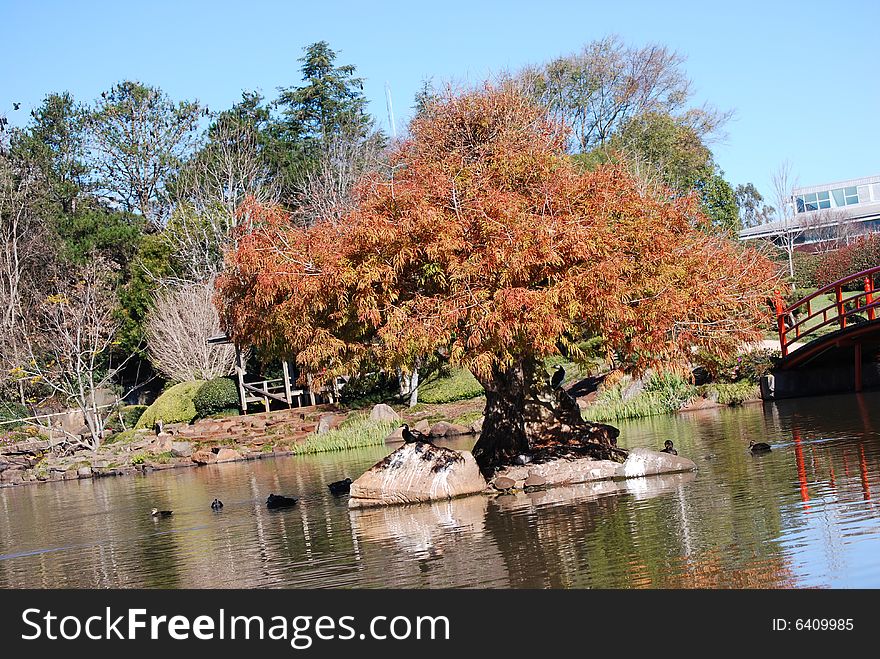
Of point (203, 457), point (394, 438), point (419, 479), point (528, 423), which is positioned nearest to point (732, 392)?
point (394, 438)

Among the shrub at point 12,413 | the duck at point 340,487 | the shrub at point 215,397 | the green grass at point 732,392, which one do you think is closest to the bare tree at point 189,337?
the shrub at point 215,397

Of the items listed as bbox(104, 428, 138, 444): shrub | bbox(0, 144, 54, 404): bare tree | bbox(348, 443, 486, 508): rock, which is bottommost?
bbox(348, 443, 486, 508): rock

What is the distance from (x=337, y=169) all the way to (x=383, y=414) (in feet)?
53.2

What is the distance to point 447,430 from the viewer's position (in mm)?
30000

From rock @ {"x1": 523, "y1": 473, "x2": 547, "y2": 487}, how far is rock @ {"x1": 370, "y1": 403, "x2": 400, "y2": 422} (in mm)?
15709

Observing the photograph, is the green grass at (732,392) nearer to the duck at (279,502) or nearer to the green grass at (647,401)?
the green grass at (647,401)

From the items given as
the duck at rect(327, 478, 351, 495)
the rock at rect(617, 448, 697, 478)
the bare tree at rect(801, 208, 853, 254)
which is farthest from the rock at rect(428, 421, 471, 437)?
the bare tree at rect(801, 208, 853, 254)

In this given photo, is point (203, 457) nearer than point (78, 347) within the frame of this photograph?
Result: Yes

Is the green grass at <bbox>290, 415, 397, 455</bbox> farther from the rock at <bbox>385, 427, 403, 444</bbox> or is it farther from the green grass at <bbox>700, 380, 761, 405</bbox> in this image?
the green grass at <bbox>700, 380, 761, 405</bbox>

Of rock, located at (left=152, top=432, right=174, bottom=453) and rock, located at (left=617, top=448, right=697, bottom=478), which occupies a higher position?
rock, located at (left=152, top=432, right=174, bottom=453)

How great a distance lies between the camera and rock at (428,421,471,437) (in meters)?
29.9

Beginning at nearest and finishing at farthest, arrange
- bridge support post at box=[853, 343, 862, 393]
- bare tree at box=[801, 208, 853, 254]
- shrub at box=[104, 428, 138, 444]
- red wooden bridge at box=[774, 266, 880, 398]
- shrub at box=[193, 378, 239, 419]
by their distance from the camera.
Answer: red wooden bridge at box=[774, 266, 880, 398] < bridge support post at box=[853, 343, 862, 393] < shrub at box=[104, 428, 138, 444] < shrub at box=[193, 378, 239, 419] < bare tree at box=[801, 208, 853, 254]

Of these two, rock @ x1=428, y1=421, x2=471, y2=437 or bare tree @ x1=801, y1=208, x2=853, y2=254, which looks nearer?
rock @ x1=428, y1=421, x2=471, y2=437

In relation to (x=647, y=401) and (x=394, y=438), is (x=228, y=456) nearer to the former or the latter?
(x=394, y=438)
